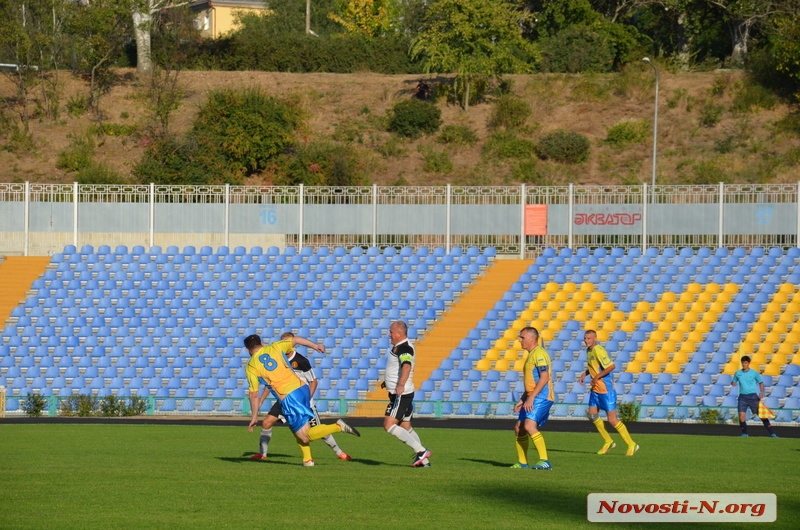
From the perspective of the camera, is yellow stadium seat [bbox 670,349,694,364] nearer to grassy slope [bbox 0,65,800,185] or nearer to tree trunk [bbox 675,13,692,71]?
grassy slope [bbox 0,65,800,185]

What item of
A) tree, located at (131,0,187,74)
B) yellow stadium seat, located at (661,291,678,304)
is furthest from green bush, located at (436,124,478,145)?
yellow stadium seat, located at (661,291,678,304)

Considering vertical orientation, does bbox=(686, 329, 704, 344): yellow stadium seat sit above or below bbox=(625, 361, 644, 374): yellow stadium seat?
above

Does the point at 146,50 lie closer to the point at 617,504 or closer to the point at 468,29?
the point at 468,29

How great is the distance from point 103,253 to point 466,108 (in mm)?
29339

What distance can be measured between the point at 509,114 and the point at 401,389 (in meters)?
45.9

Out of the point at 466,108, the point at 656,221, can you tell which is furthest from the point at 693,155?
the point at 656,221

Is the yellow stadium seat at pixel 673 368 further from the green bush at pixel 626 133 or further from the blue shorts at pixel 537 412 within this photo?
the green bush at pixel 626 133

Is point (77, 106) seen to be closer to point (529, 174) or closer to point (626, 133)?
point (529, 174)

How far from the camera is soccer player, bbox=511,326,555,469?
13742 mm

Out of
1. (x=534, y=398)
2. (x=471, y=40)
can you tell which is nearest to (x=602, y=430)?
(x=534, y=398)

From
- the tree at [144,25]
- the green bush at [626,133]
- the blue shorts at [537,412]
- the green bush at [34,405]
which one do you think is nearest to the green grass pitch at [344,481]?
the blue shorts at [537,412]

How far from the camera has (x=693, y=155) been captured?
5459 centimetres

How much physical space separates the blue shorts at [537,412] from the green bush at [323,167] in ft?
129

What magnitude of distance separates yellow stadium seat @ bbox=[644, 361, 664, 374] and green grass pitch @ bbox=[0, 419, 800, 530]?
8.49 m
